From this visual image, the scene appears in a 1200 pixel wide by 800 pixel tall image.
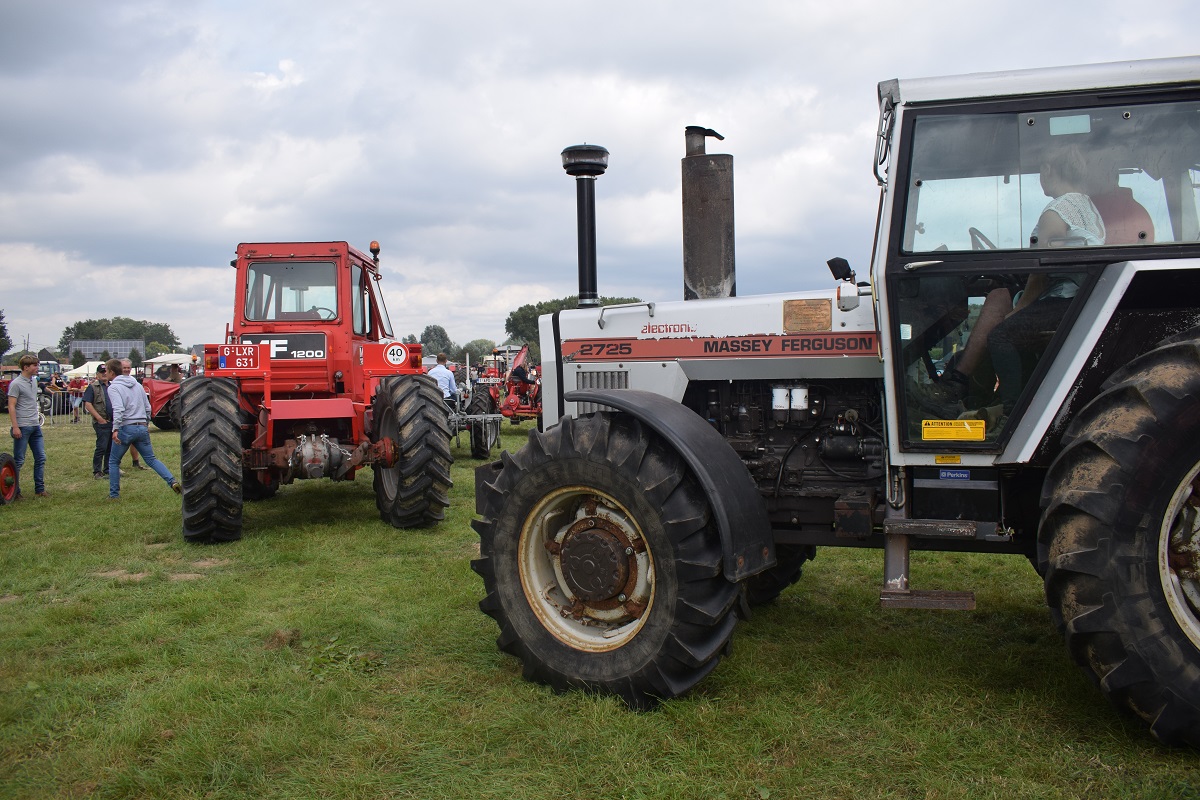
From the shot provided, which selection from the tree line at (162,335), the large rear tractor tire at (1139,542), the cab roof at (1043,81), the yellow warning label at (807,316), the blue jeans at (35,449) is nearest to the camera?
the large rear tractor tire at (1139,542)

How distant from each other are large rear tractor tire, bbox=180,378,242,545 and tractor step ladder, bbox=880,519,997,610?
5609 mm

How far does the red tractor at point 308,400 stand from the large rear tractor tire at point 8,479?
2725 mm

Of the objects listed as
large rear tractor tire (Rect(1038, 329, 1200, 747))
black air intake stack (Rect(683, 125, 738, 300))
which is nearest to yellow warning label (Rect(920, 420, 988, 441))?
large rear tractor tire (Rect(1038, 329, 1200, 747))

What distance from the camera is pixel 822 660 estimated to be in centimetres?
443

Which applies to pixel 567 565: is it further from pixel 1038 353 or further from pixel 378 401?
pixel 378 401

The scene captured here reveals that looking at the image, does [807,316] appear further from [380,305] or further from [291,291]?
[380,305]

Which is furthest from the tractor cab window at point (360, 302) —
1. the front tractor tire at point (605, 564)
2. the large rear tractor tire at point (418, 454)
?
the front tractor tire at point (605, 564)

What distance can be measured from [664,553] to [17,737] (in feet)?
8.95

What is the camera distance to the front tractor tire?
12.2ft

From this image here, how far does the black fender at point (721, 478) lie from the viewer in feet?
12.1

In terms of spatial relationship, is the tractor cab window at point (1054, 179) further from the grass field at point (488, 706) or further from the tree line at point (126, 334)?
the tree line at point (126, 334)

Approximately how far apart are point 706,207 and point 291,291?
4446 millimetres

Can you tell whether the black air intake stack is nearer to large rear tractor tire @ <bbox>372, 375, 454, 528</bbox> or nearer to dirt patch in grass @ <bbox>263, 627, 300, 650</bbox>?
large rear tractor tire @ <bbox>372, 375, 454, 528</bbox>

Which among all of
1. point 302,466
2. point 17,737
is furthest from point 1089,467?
point 302,466
